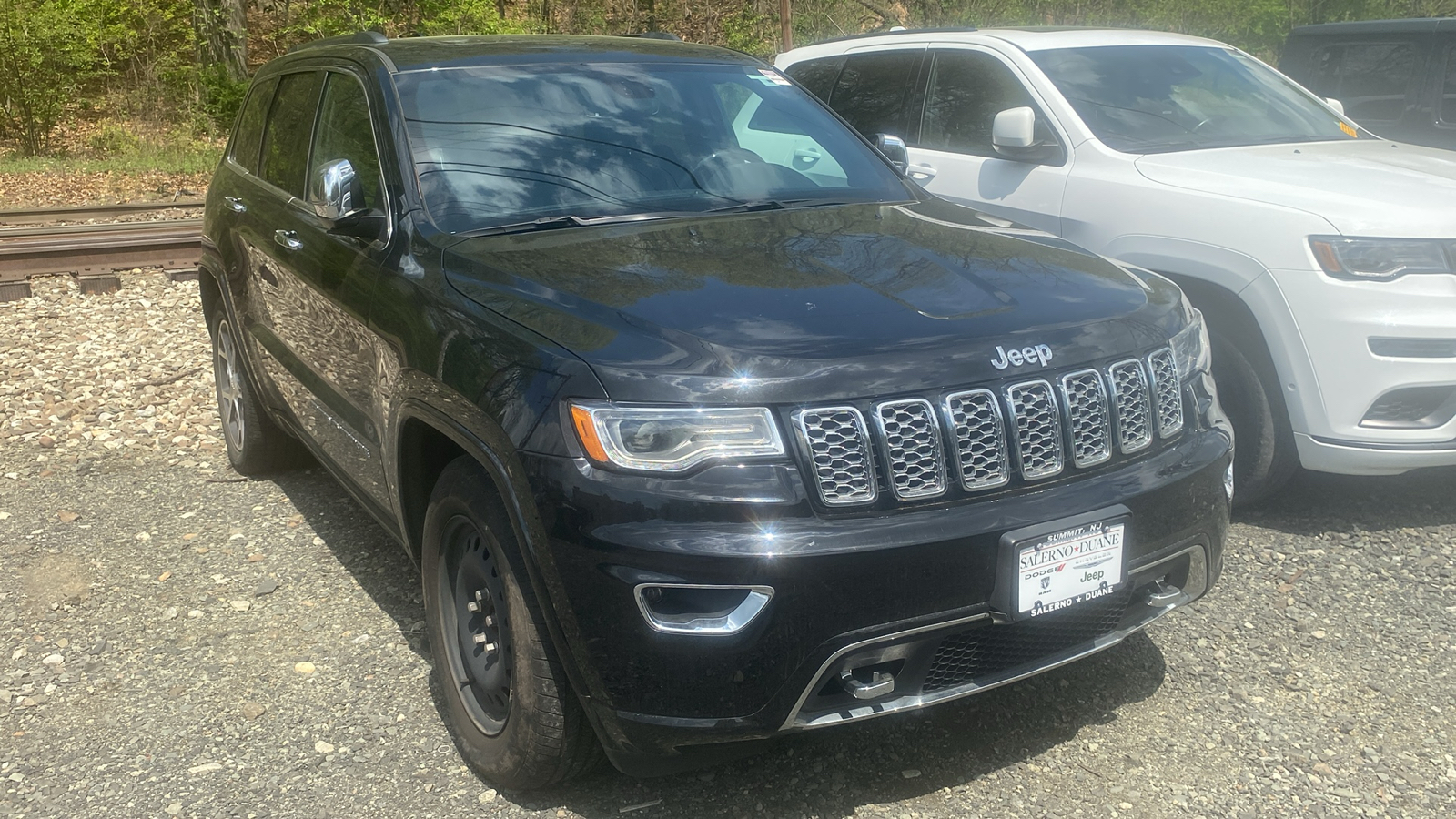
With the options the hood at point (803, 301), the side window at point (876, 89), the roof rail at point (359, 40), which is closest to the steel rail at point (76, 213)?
the side window at point (876, 89)

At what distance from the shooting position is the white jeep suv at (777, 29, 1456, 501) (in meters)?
4.36

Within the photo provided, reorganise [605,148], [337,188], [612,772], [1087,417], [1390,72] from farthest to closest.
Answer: [1390,72] < [605,148] < [337,188] < [612,772] < [1087,417]

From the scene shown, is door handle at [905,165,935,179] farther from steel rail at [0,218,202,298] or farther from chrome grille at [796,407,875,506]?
steel rail at [0,218,202,298]

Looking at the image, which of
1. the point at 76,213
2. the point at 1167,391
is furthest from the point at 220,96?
the point at 1167,391

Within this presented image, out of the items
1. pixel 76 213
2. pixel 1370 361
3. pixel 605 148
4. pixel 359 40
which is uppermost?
pixel 359 40

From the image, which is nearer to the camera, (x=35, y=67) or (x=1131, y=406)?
(x=1131, y=406)

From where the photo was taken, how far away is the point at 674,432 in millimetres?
2639

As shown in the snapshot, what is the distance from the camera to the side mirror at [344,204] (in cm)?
364

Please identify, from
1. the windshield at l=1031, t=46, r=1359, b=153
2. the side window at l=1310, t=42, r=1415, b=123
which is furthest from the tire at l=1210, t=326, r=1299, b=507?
the side window at l=1310, t=42, r=1415, b=123

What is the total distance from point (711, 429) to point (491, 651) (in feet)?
3.06

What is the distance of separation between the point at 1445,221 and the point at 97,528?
5.14 metres

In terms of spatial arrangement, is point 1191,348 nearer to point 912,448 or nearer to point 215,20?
point 912,448

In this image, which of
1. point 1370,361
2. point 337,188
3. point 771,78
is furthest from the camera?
point 771,78

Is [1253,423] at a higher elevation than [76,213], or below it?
higher
